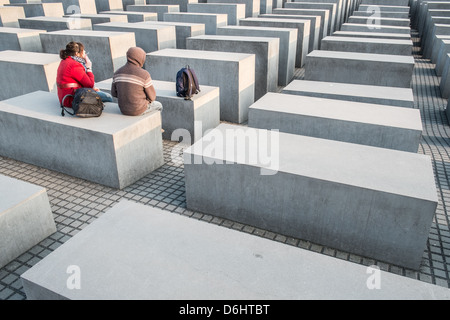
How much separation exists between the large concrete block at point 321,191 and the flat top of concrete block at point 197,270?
1.20 meters

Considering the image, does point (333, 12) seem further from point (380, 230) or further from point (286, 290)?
point (286, 290)

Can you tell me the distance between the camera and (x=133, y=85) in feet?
18.0

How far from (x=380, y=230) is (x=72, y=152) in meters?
4.58

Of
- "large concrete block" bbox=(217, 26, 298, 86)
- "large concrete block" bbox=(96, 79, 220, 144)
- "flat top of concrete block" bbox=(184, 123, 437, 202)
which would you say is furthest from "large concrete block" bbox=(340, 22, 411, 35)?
"flat top of concrete block" bbox=(184, 123, 437, 202)

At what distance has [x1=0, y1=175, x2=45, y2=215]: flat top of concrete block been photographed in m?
4.04

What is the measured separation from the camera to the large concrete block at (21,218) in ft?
13.1

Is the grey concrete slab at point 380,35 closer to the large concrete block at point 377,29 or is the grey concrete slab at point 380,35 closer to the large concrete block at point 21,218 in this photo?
the large concrete block at point 377,29

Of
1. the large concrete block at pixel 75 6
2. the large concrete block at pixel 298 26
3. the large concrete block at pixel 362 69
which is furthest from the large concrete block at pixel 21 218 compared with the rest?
the large concrete block at pixel 75 6

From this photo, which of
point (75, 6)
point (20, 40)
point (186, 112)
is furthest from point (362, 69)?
point (75, 6)

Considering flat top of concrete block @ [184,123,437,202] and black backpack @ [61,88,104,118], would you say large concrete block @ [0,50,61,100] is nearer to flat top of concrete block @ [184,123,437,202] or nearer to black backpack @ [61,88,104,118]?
black backpack @ [61,88,104,118]

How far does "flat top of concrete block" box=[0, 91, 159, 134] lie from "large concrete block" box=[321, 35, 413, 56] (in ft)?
24.9

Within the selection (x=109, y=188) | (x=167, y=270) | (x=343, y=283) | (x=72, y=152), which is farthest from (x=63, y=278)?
(x=72, y=152)

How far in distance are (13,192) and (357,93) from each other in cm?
640

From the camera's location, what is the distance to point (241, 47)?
964 centimetres
